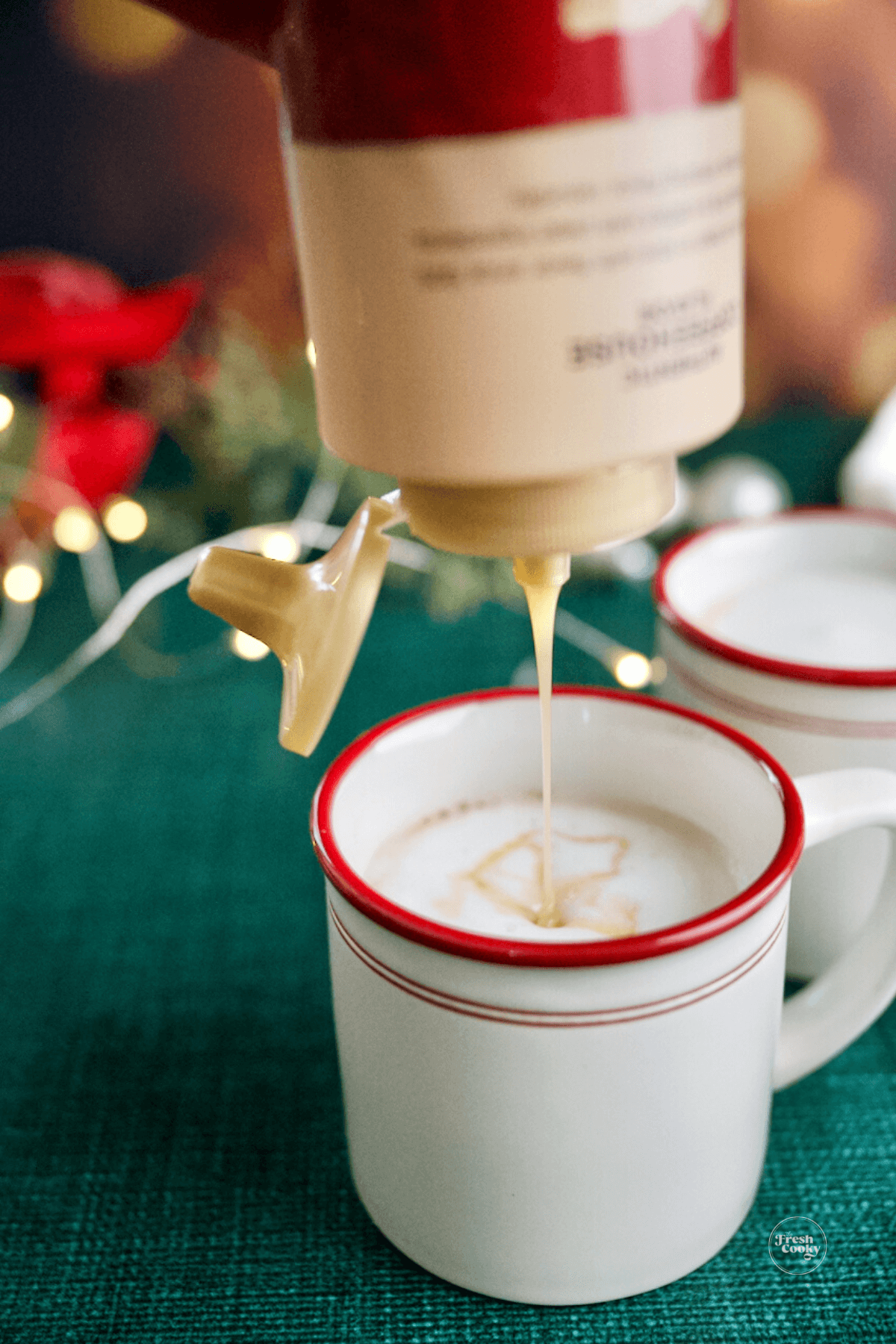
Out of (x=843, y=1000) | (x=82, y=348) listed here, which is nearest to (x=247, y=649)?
(x=82, y=348)

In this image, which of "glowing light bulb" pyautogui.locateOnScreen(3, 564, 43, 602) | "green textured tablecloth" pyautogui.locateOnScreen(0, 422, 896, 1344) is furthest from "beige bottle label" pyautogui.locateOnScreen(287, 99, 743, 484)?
"glowing light bulb" pyautogui.locateOnScreen(3, 564, 43, 602)

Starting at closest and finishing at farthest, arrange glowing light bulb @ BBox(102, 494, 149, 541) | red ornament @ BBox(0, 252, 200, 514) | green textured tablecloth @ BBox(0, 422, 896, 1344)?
green textured tablecloth @ BBox(0, 422, 896, 1344) → red ornament @ BBox(0, 252, 200, 514) → glowing light bulb @ BBox(102, 494, 149, 541)

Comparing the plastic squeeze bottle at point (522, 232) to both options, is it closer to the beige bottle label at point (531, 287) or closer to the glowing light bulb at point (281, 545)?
the beige bottle label at point (531, 287)

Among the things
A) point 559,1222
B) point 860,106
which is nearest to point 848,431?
point 860,106

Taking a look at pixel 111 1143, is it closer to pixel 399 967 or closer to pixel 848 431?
pixel 399 967

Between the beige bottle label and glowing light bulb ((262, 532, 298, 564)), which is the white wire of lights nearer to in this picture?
glowing light bulb ((262, 532, 298, 564))

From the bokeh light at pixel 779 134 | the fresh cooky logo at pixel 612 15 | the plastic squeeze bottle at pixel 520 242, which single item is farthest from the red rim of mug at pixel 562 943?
the bokeh light at pixel 779 134

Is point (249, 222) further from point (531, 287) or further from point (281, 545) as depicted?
point (531, 287)
